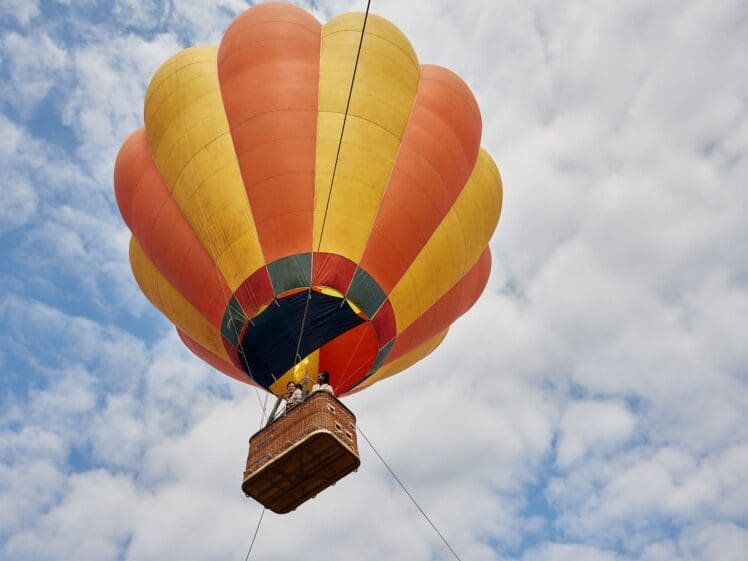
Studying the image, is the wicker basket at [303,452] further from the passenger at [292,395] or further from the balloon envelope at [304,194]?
the balloon envelope at [304,194]

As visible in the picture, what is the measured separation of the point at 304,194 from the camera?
11.0m

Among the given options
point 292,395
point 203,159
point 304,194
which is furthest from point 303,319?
point 203,159

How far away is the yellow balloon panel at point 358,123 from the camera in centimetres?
1100

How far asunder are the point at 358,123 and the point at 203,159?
2.29m

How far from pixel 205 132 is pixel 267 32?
1.88 metres

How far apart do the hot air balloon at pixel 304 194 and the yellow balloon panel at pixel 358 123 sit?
0.07 ft

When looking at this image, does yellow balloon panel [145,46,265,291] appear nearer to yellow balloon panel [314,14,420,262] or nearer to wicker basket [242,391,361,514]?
yellow balloon panel [314,14,420,262]

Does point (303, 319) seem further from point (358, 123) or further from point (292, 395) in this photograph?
point (358, 123)

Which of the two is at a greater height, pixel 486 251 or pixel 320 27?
pixel 320 27

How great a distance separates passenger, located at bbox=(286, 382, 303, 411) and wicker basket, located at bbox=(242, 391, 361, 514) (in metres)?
0.24

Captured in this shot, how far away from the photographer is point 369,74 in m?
11.8

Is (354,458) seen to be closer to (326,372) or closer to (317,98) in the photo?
(326,372)

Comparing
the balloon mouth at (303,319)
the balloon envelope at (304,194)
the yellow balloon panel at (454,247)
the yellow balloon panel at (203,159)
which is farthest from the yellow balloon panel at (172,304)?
the yellow balloon panel at (454,247)

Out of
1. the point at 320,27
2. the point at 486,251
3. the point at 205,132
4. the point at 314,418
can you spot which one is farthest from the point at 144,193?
the point at 486,251
